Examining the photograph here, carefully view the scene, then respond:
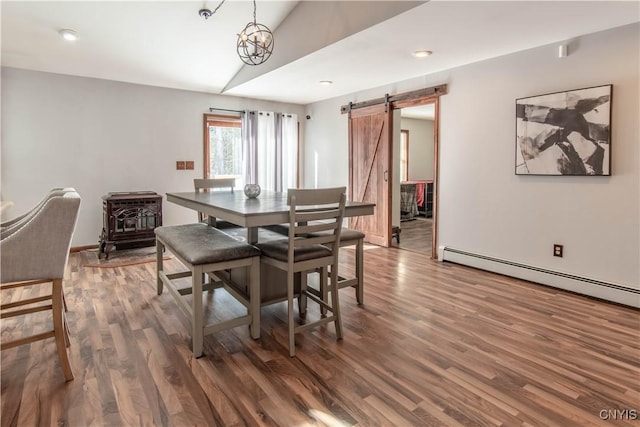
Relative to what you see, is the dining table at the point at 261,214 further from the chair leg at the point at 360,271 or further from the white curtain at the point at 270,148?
the white curtain at the point at 270,148

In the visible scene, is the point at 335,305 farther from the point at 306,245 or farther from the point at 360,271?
the point at 360,271

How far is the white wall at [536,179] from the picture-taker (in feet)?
9.64

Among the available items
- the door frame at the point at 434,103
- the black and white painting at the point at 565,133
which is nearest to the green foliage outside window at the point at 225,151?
the door frame at the point at 434,103

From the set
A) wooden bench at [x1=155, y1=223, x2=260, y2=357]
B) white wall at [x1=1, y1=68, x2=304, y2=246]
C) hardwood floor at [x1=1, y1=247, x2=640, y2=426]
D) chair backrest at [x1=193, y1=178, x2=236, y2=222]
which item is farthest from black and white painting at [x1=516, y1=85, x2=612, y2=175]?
white wall at [x1=1, y1=68, x2=304, y2=246]

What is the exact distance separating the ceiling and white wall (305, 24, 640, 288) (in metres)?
0.18

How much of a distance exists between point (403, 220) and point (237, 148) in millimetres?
3872

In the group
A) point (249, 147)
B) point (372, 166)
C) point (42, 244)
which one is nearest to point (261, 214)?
point (42, 244)

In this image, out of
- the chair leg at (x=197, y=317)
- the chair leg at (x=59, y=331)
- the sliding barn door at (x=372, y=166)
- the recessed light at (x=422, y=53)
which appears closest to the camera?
the chair leg at (x=59, y=331)

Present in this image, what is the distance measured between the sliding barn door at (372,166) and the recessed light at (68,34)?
3.51m

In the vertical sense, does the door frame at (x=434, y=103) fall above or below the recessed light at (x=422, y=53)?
below

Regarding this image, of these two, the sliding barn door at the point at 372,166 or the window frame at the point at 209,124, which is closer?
the sliding barn door at the point at 372,166

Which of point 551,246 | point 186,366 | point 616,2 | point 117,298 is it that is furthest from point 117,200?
point 616,2

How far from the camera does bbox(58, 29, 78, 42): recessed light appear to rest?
11.9 feet

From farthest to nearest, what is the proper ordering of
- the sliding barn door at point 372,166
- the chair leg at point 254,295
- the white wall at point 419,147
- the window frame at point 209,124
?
the white wall at point 419,147, the window frame at point 209,124, the sliding barn door at point 372,166, the chair leg at point 254,295
